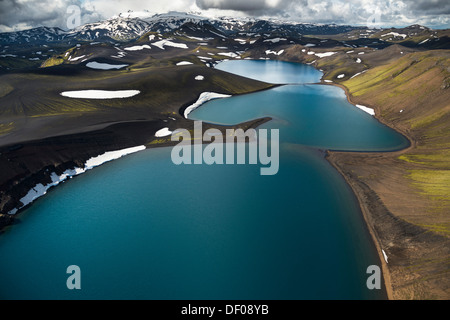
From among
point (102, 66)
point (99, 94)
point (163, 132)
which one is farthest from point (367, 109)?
point (102, 66)

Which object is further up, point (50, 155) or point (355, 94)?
point (355, 94)

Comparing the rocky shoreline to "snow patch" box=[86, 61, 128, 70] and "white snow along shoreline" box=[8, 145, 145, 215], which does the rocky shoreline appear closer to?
"white snow along shoreline" box=[8, 145, 145, 215]

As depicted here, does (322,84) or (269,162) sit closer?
(269,162)

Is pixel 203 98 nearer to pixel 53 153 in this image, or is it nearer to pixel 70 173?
pixel 53 153

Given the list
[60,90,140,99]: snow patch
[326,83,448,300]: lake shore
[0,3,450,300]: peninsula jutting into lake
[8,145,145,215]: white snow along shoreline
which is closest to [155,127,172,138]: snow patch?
[0,3,450,300]: peninsula jutting into lake

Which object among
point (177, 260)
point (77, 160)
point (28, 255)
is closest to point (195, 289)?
point (177, 260)
